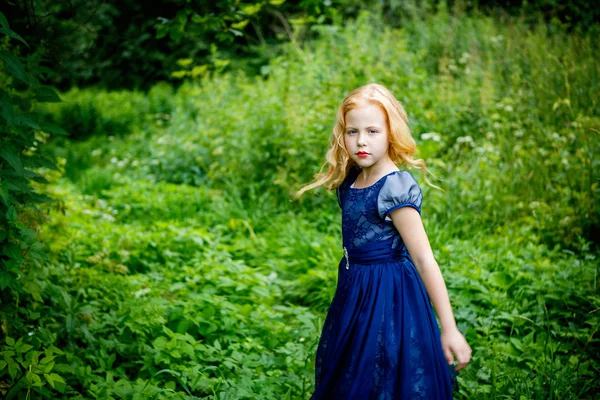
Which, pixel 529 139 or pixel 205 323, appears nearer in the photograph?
pixel 205 323

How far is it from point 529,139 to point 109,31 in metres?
11.8

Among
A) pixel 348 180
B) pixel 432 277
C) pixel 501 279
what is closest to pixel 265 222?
pixel 501 279

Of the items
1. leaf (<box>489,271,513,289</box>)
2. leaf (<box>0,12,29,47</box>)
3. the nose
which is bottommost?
leaf (<box>489,271,513,289</box>)

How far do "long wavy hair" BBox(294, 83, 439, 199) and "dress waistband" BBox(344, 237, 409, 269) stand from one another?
0.28m

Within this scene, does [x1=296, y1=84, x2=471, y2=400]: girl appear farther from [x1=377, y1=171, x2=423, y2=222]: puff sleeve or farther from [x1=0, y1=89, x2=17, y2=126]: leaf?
[x1=0, y1=89, x2=17, y2=126]: leaf

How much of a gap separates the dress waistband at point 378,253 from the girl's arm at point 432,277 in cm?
10

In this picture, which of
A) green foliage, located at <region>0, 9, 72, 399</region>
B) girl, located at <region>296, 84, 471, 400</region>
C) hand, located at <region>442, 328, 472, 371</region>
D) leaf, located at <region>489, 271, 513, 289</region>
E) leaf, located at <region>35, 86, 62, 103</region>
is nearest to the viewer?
hand, located at <region>442, 328, 472, 371</region>

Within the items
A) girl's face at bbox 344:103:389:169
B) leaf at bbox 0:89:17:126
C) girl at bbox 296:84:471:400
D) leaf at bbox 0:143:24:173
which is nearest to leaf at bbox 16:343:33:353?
leaf at bbox 0:143:24:173

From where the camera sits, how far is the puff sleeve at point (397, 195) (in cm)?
195

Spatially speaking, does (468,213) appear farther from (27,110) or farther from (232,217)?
(27,110)

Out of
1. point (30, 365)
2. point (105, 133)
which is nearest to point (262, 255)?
point (30, 365)

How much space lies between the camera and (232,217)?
541 centimetres

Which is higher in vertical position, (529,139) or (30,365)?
(529,139)

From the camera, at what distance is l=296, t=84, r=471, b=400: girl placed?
192 centimetres
